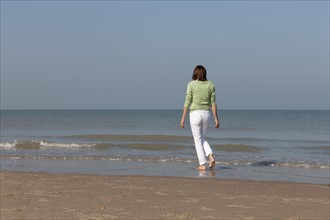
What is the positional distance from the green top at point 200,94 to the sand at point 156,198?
1351 mm

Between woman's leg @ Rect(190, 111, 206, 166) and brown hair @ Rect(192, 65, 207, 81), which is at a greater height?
brown hair @ Rect(192, 65, 207, 81)

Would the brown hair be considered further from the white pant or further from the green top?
the white pant

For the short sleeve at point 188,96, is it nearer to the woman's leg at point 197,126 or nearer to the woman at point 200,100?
the woman at point 200,100

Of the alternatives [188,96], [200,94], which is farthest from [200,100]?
[188,96]

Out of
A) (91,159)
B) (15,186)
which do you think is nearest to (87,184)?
(15,186)

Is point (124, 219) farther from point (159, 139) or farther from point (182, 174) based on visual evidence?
point (159, 139)

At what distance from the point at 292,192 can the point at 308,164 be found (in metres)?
5.09

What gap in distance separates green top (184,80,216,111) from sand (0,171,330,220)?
135cm

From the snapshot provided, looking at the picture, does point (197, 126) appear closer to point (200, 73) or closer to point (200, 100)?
point (200, 100)

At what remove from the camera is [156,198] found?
6.57 m

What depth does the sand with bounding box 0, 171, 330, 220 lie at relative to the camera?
5.57 meters

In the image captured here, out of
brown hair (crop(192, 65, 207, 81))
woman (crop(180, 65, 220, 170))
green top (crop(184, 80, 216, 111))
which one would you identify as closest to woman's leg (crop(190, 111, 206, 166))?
woman (crop(180, 65, 220, 170))

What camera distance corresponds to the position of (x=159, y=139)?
2466 cm

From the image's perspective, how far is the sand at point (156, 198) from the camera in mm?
5570
